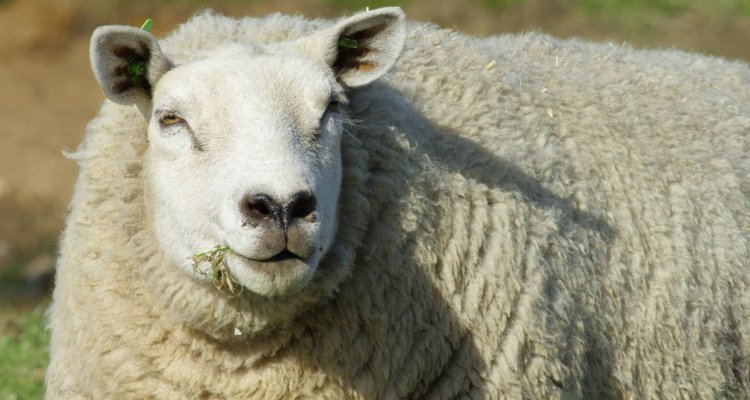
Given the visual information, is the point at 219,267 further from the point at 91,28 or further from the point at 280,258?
the point at 91,28

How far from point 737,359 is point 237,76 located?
8.90 feet

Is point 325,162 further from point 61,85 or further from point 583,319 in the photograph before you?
point 61,85

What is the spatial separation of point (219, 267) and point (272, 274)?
26 cm

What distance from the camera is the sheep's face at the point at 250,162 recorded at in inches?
159

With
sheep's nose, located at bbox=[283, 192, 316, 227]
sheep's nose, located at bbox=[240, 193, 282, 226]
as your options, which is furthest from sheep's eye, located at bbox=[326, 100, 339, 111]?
sheep's nose, located at bbox=[240, 193, 282, 226]

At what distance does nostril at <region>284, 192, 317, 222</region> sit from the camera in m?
4.00

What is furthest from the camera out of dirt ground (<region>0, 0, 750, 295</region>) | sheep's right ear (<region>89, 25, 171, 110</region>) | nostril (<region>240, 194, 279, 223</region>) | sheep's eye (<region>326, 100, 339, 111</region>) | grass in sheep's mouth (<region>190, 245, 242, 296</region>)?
dirt ground (<region>0, 0, 750, 295</region>)

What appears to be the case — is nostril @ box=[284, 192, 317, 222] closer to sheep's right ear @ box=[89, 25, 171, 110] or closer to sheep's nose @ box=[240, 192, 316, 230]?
sheep's nose @ box=[240, 192, 316, 230]

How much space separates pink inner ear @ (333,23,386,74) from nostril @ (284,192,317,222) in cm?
87

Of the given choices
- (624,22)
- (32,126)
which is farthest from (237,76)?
(624,22)

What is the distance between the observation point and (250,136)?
13.9ft

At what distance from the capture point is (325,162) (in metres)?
4.39

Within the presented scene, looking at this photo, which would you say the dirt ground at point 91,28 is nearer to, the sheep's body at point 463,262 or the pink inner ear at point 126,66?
the sheep's body at point 463,262

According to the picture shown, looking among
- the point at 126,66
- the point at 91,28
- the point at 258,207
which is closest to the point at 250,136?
the point at 258,207
